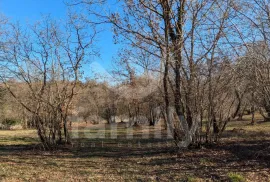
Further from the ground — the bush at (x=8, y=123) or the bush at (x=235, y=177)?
the bush at (x=8, y=123)

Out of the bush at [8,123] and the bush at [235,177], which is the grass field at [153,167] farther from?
the bush at [8,123]

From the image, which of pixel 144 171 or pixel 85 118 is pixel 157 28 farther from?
pixel 85 118

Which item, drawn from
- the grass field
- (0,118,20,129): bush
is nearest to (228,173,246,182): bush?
the grass field

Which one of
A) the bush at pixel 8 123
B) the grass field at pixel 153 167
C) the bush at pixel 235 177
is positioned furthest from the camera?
the bush at pixel 8 123

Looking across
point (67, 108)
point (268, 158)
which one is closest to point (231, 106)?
point (268, 158)

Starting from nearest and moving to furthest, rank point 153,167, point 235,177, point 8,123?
point 235,177
point 153,167
point 8,123

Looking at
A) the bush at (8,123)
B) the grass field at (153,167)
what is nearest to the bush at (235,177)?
the grass field at (153,167)

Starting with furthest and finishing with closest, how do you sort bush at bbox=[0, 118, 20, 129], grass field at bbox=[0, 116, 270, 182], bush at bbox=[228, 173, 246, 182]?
bush at bbox=[0, 118, 20, 129] < grass field at bbox=[0, 116, 270, 182] < bush at bbox=[228, 173, 246, 182]

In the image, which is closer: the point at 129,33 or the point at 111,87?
the point at 129,33

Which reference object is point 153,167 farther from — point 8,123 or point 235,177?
point 8,123

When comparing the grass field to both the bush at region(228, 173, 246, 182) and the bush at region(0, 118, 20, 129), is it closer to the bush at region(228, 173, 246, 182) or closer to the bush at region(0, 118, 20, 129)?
the bush at region(228, 173, 246, 182)

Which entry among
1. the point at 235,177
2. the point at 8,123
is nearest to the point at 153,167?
the point at 235,177

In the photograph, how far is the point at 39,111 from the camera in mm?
9922

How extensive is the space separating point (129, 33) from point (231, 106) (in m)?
4.29
